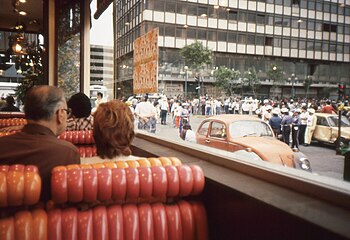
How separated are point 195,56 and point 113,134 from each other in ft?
19.8

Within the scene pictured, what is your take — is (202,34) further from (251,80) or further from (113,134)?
(113,134)

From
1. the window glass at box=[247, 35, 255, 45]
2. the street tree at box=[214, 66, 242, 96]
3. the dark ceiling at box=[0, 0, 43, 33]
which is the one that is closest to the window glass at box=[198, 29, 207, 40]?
the window glass at box=[247, 35, 255, 45]

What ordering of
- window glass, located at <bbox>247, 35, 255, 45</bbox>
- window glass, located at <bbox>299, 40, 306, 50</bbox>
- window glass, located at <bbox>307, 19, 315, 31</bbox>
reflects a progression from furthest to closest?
window glass, located at <bbox>247, 35, 255, 45</bbox>, window glass, located at <bbox>299, 40, 306, 50</bbox>, window glass, located at <bbox>307, 19, 315, 31</bbox>

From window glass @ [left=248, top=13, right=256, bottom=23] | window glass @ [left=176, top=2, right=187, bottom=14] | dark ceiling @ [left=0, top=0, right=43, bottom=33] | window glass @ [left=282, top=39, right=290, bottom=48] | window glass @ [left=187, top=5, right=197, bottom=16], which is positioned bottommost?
window glass @ [left=282, top=39, right=290, bottom=48]

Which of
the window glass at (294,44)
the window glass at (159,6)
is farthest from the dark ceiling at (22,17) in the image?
the window glass at (294,44)

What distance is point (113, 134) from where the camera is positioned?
179cm

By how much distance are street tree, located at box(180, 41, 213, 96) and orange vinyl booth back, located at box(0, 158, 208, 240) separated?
5448mm

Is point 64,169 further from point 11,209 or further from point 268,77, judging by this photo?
point 268,77

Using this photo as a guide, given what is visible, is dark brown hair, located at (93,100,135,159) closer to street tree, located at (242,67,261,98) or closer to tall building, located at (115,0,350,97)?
tall building, located at (115,0,350,97)

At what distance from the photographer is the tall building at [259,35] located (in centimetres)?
307

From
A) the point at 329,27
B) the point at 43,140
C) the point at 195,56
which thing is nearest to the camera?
the point at 43,140

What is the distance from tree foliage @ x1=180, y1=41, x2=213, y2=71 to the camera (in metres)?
7.02

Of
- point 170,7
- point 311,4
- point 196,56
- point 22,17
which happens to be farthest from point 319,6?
point 22,17

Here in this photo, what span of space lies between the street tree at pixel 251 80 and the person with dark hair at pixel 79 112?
3.66m
